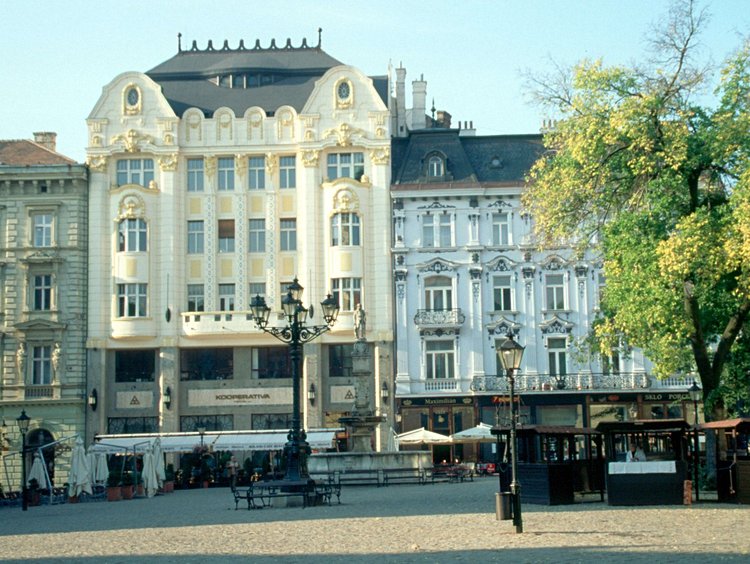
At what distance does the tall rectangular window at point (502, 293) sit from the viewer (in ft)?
195

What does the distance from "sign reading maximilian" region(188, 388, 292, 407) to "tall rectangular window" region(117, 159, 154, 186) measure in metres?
10.8

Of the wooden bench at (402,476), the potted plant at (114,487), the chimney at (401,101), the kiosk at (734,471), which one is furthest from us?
the chimney at (401,101)

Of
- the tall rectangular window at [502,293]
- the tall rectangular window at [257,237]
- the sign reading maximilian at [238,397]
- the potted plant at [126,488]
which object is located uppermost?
the tall rectangular window at [257,237]

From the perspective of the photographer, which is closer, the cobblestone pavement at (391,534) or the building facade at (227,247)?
the cobblestone pavement at (391,534)

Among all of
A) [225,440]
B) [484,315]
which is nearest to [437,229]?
[484,315]

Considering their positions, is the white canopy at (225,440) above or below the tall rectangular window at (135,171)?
below

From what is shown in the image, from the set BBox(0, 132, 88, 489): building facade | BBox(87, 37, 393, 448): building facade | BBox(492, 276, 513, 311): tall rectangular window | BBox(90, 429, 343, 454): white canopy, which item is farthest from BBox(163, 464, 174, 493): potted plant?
BBox(492, 276, 513, 311): tall rectangular window

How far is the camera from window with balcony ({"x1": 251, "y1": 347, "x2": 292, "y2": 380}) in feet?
196

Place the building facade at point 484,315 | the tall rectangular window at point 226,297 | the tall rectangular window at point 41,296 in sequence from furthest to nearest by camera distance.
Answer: the tall rectangular window at point 226,297, the tall rectangular window at point 41,296, the building facade at point 484,315

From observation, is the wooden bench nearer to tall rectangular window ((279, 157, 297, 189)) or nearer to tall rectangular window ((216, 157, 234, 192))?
tall rectangular window ((279, 157, 297, 189))

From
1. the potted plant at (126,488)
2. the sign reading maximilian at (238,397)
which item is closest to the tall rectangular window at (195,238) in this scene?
the sign reading maximilian at (238,397)

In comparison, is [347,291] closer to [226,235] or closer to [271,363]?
[271,363]

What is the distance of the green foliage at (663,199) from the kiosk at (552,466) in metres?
3.67

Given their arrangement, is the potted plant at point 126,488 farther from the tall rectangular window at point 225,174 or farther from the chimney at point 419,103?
the chimney at point 419,103
